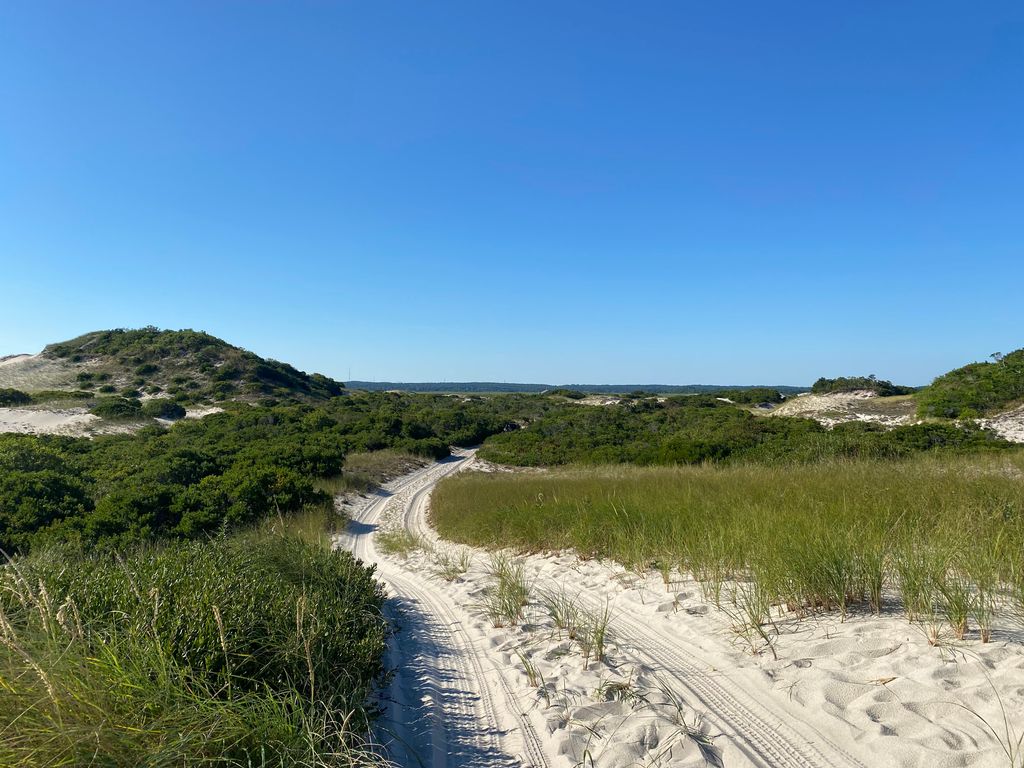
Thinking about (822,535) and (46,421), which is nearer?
(822,535)

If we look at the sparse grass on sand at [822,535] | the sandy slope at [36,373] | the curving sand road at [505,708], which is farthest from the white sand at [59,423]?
the curving sand road at [505,708]

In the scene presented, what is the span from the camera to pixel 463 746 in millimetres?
3521

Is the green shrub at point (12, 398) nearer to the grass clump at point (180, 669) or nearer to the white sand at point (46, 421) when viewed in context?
the white sand at point (46, 421)

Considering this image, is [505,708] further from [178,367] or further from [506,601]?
[178,367]

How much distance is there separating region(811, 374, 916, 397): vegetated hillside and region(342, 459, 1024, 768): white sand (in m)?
42.5

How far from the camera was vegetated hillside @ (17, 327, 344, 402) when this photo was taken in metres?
50.9

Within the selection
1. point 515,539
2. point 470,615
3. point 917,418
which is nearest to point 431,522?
point 515,539

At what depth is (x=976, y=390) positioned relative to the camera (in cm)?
2883

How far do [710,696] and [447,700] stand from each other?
1932mm

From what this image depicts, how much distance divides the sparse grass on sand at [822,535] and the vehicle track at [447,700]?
2.14m

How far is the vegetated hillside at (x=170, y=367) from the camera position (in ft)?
167

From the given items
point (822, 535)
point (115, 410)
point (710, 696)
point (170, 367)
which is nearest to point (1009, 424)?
point (822, 535)

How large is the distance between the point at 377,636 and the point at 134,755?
2.26 metres

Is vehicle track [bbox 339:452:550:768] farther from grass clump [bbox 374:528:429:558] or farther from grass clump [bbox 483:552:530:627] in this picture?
grass clump [bbox 374:528:429:558]
